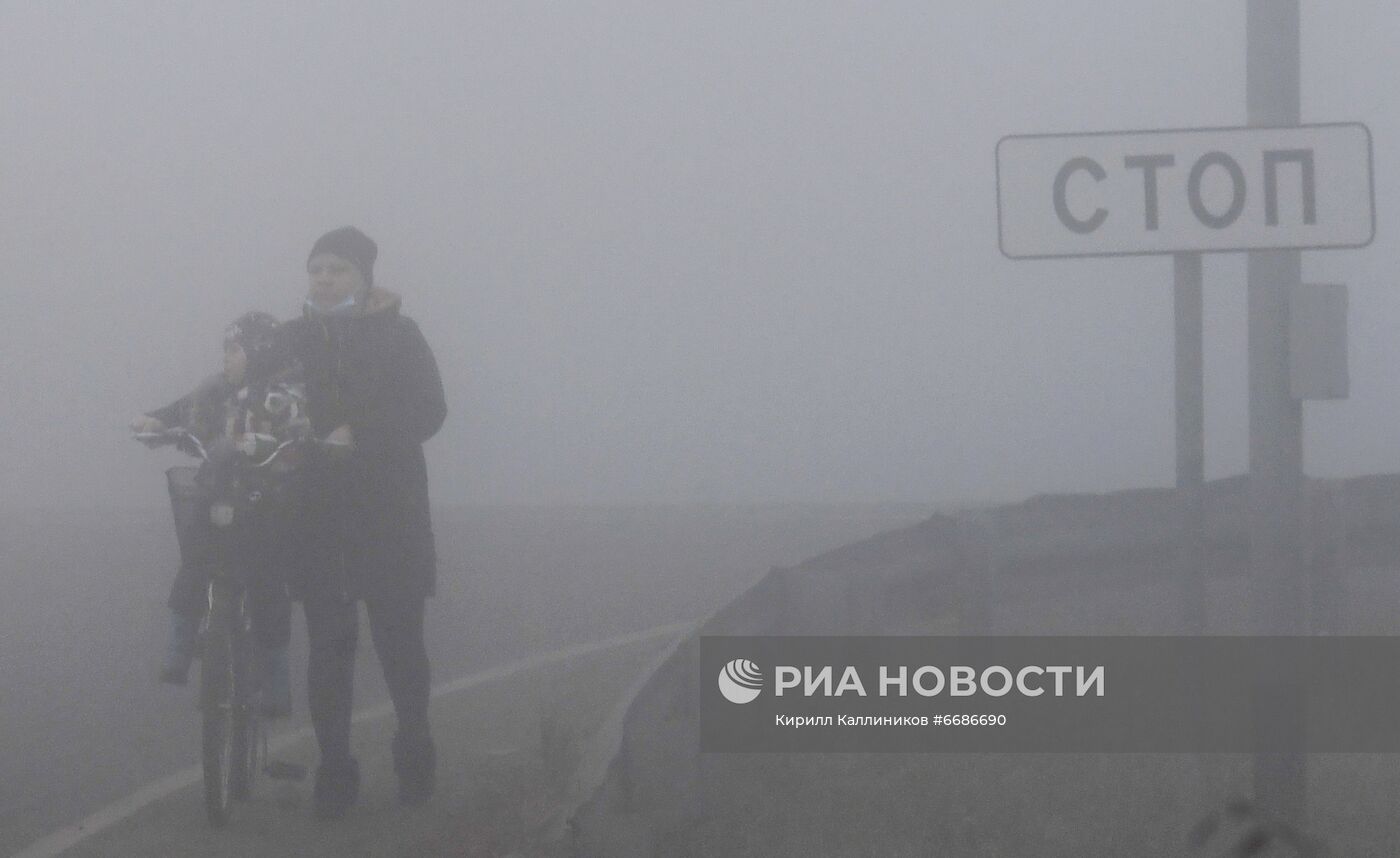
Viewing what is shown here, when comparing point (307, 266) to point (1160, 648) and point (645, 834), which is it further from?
point (1160, 648)

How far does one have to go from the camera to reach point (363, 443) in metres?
6.39

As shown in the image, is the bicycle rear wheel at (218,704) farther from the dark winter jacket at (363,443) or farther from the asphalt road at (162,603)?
the asphalt road at (162,603)

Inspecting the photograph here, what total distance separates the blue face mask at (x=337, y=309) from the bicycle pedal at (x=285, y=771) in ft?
4.97

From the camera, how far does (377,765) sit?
7426 mm

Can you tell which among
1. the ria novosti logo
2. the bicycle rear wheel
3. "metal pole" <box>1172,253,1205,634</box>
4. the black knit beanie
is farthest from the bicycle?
"metal pole" <box>1172,253,1205,634</box>

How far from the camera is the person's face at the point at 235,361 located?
21.5 feet

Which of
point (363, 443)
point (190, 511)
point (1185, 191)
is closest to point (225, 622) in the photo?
point (190, 511)

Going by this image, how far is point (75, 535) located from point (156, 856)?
16.1m

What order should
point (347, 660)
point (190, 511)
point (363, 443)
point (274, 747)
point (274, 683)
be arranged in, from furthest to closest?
1. point (274, 747)
2. point (274, 683)
3. point (190, 511)
4. point (347, 660)
5. point (363, 443)

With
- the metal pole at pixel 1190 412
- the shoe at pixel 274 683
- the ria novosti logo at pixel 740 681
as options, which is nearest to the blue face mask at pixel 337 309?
the shoe at pixel 274 683

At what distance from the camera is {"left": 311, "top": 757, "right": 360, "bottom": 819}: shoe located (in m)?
6.40

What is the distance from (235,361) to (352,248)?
547 millimetres

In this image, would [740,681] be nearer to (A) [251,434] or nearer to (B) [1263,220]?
(A) [251,434]

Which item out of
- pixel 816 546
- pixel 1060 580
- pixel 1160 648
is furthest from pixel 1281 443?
pixel 816 546
